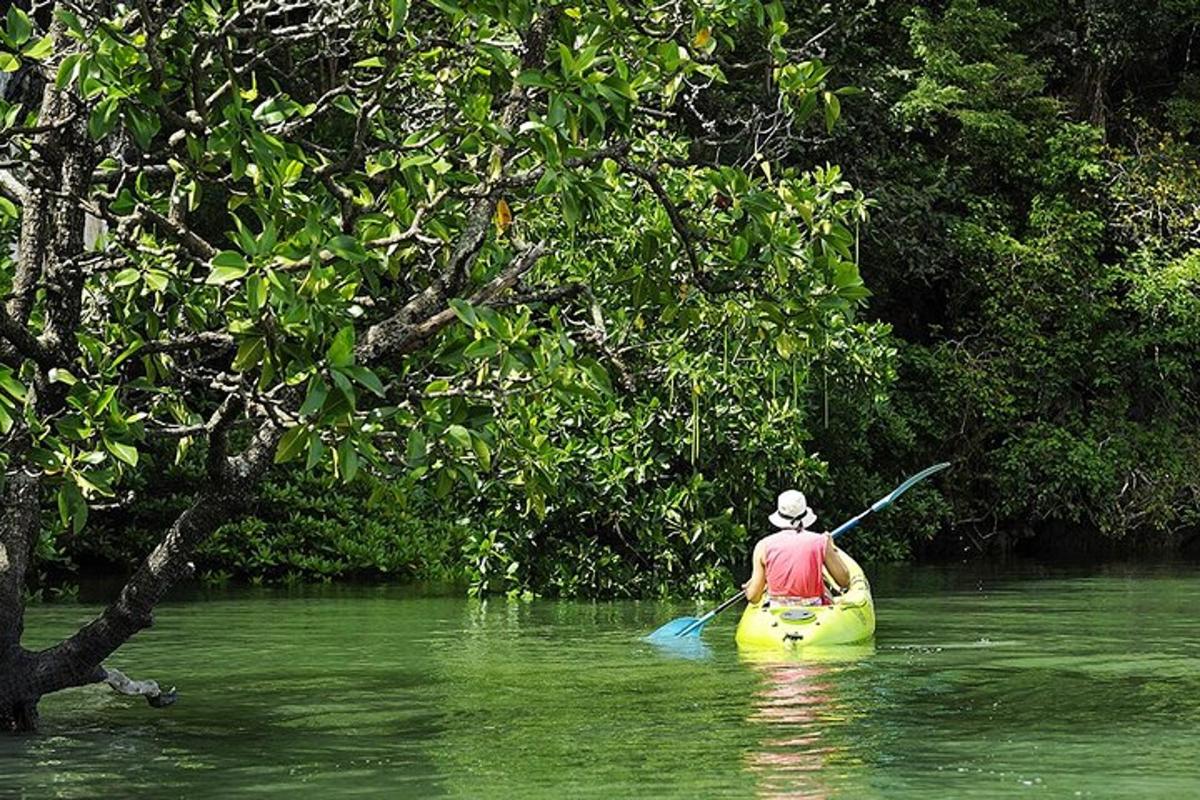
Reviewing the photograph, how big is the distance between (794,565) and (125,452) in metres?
8.36

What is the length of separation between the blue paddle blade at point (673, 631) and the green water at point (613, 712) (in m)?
0.32

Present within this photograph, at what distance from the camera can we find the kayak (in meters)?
14.8

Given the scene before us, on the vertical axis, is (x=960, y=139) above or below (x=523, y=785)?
above

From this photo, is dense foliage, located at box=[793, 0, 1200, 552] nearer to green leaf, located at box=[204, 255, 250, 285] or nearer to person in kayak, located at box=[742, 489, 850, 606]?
person in kayak, located at box=[742, 489, 850, 606]

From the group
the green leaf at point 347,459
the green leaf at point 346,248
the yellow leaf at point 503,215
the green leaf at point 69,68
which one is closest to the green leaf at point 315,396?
the green leaf at point 347,459

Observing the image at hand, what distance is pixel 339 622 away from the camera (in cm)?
1805

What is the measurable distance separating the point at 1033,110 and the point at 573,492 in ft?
41.4

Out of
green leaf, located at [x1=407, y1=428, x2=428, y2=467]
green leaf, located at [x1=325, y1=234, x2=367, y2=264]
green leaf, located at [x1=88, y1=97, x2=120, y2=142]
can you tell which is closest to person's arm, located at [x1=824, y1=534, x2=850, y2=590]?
green leaf, located at [x1=407, y1=428, x2=428, y2=467]

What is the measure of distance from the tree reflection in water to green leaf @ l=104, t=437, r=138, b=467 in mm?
2738

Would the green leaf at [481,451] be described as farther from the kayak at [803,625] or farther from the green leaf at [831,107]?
the kayak at [803,625]

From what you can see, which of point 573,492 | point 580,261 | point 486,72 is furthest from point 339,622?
point 486,72

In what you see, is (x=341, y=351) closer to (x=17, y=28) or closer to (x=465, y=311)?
(x=465, y=311)

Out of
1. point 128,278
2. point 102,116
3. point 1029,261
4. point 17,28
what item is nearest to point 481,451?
point 128,278

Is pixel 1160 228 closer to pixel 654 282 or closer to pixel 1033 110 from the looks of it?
pixel 1033 110
